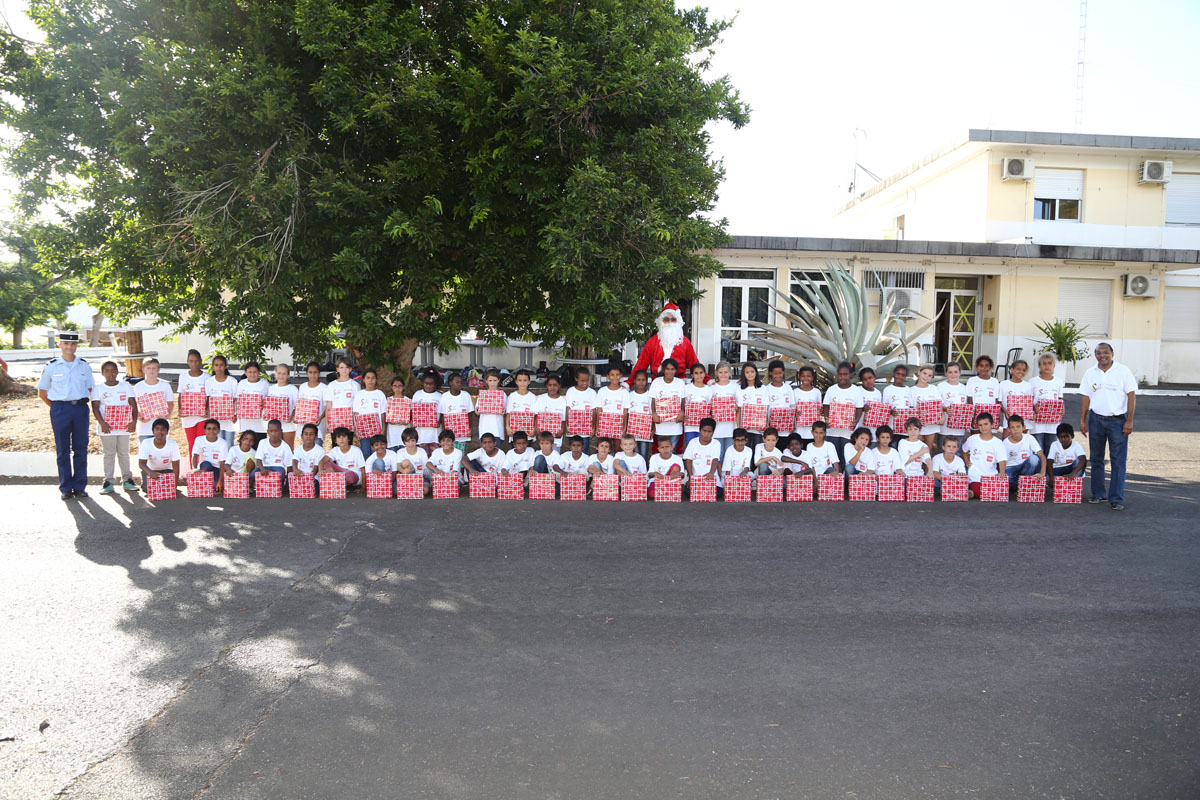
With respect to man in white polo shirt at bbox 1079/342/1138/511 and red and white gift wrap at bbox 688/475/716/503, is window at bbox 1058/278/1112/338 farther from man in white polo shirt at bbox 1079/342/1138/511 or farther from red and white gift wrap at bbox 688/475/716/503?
red and white gift wrap at bbox 688/475/716/503

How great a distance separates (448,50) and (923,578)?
26.3 feet

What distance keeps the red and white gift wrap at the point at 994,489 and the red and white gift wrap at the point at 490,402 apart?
584cm

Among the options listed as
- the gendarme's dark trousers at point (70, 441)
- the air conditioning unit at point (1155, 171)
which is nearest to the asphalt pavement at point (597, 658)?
the gendarme's dark trousers at point (70, 441)

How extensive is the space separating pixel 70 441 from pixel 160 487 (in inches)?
48.5

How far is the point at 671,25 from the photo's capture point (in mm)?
9609

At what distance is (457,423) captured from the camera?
1015 centimetres

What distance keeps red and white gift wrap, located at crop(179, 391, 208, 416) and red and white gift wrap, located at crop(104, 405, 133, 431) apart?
600 millimetres

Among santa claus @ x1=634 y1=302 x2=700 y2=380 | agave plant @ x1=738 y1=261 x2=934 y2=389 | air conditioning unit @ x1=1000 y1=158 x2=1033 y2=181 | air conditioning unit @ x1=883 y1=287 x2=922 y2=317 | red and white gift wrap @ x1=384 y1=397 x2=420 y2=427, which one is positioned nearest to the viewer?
red and white gift wrap @ x1=384 y1=397 x2=420 y2=427

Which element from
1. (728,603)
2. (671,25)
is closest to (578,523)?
(728,603)

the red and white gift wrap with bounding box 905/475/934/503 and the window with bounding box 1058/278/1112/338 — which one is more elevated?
the window with bounding box 1058/278/1112/338

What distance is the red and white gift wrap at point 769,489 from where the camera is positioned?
9305 mm

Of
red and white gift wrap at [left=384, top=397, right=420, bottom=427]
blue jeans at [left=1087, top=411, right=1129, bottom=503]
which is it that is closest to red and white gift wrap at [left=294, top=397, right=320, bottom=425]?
red and white gift wrap at [left=384, top=397, right=420, bottom=427]

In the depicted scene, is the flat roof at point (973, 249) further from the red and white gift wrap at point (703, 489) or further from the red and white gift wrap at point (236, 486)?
the red and white gift wrap at point (236, 486)

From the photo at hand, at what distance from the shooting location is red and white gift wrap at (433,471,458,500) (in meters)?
9.35
